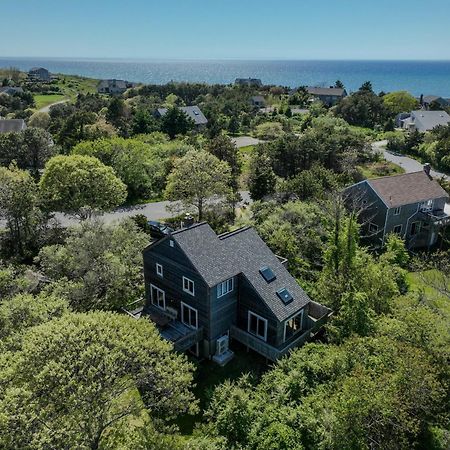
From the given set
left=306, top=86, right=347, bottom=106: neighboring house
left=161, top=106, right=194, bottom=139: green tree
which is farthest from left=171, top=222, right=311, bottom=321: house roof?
left=306, top=86, right=347, bottom=106: neighboring house

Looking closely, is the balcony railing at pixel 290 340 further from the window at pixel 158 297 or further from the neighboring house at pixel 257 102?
the neighboring house at pixel 257 102

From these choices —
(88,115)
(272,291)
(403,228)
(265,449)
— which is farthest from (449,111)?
(265,449)

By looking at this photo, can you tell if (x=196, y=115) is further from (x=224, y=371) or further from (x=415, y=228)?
(x=224, y=371)

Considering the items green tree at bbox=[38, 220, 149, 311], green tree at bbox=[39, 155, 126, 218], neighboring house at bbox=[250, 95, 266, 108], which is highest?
neighboring house at bbox=[250, 95, 266, 108]

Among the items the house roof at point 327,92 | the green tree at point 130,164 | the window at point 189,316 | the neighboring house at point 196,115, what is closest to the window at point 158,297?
the window at point 189,316

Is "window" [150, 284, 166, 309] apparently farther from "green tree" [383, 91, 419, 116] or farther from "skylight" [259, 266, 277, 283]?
"green tree" [383, 91, 419, 116]
